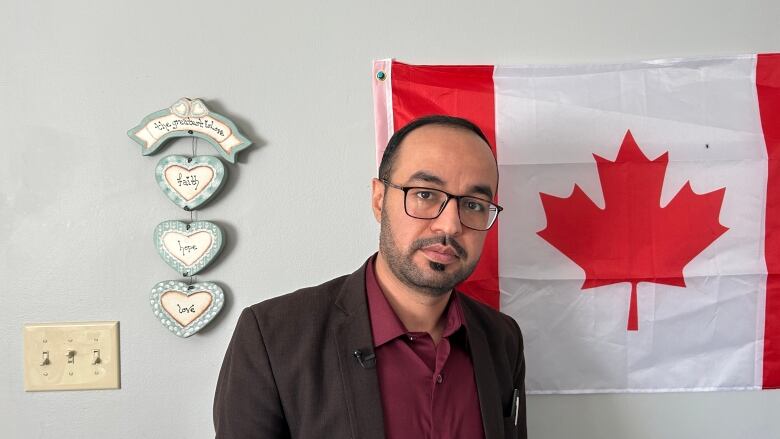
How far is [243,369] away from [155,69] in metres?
0.65

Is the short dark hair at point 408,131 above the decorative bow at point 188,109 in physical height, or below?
below

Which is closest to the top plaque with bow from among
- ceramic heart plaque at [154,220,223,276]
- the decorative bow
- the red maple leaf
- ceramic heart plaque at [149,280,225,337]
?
the decorative bow

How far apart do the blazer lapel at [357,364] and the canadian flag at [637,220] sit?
0.34 m

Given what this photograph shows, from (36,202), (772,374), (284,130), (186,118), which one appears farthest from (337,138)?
(772,374)

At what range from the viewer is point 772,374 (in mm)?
1202

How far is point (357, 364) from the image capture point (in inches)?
34.4

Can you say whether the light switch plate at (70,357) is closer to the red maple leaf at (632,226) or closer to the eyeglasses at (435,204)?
the eyeglasses at (435,204)

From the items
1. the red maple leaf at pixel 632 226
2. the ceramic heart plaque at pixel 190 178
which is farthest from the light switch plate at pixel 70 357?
the red maple leaf at pixel 632 226

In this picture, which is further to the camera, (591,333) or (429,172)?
(591,333)

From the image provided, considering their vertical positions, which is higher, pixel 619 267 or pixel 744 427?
pixel 619 267

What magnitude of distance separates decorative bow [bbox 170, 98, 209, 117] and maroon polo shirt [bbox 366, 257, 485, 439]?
0.49 m

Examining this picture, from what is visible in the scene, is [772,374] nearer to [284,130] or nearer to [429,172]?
[429,172]

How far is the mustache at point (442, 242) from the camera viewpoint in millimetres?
883

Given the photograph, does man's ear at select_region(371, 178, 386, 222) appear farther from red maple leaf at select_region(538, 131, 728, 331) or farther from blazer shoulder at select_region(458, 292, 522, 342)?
red maple leaf at select_region(538, 131, 728, 331)
